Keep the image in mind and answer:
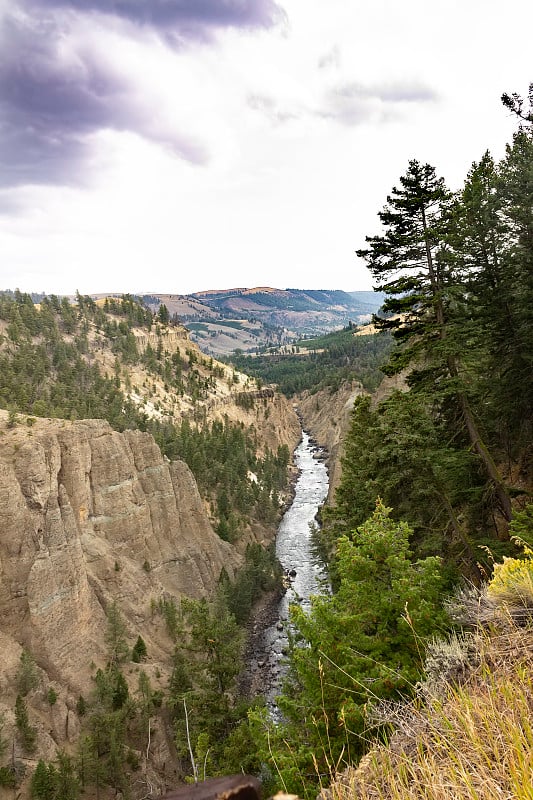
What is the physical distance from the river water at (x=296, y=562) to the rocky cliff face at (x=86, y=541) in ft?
27.4

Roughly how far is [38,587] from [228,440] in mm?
57070

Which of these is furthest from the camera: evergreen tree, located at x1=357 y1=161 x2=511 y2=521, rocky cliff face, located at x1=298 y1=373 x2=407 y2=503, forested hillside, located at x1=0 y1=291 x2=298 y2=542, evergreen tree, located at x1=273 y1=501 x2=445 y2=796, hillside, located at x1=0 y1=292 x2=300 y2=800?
rocky cliff face, located at x1=298 y1=373 x2=407 y2=503

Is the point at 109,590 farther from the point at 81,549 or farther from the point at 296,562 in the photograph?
the point at 296,562

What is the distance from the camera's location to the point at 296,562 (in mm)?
57062

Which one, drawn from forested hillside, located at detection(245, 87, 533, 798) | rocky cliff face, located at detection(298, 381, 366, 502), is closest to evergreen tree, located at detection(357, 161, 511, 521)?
forested hillside, located at detection(245, 87, 533, 798)

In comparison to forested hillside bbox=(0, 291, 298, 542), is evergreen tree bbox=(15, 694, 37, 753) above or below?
below

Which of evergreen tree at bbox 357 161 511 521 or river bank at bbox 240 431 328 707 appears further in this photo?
river bank at bbox 240 431 328 707

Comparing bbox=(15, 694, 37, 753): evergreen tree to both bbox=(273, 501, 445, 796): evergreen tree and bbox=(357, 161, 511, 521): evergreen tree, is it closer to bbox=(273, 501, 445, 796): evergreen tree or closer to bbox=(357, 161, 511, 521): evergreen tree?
bbox=(273, 501, 445, 796): evergreen tree

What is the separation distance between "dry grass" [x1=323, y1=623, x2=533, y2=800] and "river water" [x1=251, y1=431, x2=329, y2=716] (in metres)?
5.91

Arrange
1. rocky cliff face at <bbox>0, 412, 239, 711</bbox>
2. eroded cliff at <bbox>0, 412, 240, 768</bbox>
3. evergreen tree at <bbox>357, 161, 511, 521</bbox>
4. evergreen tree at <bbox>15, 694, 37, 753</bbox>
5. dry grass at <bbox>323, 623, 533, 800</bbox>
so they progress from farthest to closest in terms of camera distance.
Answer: rocky cliff face at <bbox>0, 412, 239, 711</bbox> < eroded cliff at <bbox>0, 412, 240, 768</bbox> < evergreen tree at <bbox>15, 694, 37, 753</bbox> < evergreen tree at <bbox>357, 161, 511, 521</bbox> < dry grass at <bbox>323, 623, 533, 800</bbox>

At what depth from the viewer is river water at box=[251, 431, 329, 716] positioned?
3703cm

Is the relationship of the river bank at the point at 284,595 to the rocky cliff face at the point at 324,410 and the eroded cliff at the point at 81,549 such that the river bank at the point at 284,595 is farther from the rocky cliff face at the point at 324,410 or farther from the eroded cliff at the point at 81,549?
the rocky cliff face at the point at 324,410

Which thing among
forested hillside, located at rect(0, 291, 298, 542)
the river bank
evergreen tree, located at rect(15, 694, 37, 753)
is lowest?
the river bank

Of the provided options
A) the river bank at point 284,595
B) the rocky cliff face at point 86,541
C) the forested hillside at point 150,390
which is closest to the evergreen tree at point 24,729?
the rocky cliff face at point 86,541
